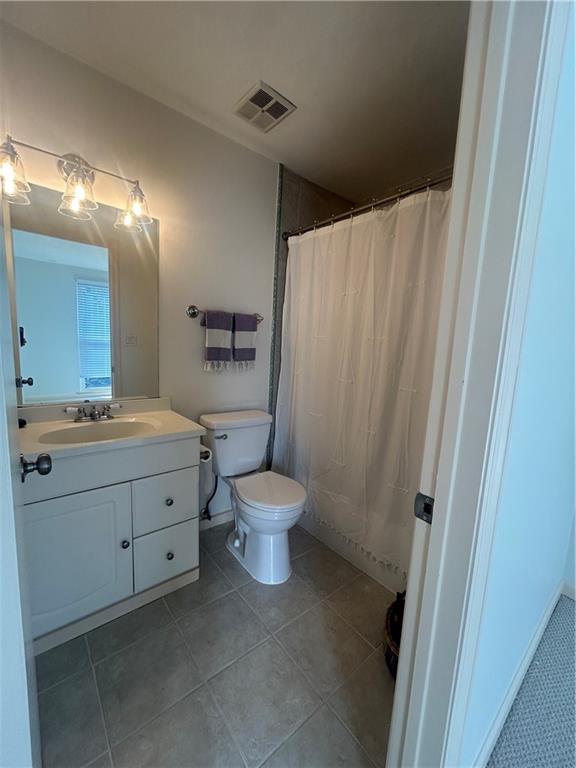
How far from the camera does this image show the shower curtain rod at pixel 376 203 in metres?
1.39

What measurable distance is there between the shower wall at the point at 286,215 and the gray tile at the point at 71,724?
1.42 meters

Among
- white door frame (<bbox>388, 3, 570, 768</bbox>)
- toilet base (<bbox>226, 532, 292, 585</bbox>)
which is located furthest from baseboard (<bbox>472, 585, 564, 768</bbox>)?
toilet base (<bbox>226, 532, 292, 585</bbox>)

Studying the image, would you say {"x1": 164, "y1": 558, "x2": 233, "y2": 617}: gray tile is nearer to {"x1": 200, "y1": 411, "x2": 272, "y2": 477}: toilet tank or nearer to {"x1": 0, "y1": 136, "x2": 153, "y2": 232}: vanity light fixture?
{"x1": 200, "y1": 411, "x2": 272, "y2": 477}: toilet tank

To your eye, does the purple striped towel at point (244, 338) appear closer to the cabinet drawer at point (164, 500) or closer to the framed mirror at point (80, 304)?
the framed mirror at point (80, 304)

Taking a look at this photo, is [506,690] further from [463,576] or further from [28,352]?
[28,352]

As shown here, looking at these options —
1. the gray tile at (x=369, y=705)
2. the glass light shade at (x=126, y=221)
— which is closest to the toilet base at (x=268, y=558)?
the gray tile at (x=369, y=705)

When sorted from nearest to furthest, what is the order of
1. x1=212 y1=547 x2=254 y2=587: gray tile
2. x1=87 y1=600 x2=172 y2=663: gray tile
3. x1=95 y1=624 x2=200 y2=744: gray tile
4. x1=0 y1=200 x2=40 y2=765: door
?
x1=0 y1=200 x2=40 y2=765: door, x1=95 y1=624 x2=200 y2=744: gray tile, x1=87 y1=600 x2=172 y2=663: gray tile, x1=212 y1=547 x2=254 y2=587: gray tile

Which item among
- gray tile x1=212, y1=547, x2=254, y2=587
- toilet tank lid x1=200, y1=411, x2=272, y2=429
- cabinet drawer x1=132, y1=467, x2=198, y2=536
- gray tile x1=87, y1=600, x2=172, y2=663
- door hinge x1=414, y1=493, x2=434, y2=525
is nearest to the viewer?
door hinge x1=414, y1=493, x2=434, y2=525

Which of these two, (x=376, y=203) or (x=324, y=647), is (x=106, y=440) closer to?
(x=324, y=647)

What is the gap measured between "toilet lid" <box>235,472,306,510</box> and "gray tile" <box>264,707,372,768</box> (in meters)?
0.73

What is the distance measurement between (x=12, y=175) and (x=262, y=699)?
6.92 feet

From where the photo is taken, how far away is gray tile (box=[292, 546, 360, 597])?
166cm

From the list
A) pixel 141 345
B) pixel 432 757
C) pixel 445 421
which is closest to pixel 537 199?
pixel 445 421

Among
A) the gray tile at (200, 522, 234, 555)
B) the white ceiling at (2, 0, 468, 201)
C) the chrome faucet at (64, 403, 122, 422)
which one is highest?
the white ceiling at (2, 0, 468, 201)
